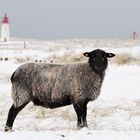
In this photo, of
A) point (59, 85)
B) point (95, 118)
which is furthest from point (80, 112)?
point (95, 118)

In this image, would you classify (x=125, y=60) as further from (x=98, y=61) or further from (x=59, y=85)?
(x=59, y=85)

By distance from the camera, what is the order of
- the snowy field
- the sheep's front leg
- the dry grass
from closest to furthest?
the snowy field, the sheep's front leg, the dry grass

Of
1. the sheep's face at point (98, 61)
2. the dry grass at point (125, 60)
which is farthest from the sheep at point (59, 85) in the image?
the dry grass at point (125, 60)

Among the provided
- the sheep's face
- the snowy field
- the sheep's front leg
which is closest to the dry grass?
the snowy field

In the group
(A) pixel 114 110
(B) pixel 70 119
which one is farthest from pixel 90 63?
(A) pixel 114 110

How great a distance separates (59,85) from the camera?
10156 millimetres

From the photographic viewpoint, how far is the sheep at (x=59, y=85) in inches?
397

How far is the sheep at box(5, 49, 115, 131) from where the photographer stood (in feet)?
33.1

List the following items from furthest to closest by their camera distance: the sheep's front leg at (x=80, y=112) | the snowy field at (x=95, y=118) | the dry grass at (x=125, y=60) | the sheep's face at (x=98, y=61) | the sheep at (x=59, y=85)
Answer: the dry grass at (x=125, y=60), the sheep's face at (x=98, y=61), the sheep at (x=59, y=85), the sheep's front leg at (x=80, y=112), the snowy field at (x=95, y=118)

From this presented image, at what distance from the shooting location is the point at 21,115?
43.5 feet

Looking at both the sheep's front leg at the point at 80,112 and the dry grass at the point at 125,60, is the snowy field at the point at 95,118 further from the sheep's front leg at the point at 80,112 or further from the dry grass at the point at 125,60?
the dry grass at the point at 125,60

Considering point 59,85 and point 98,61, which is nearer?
point 59,85

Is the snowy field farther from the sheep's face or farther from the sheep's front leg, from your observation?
the sheep's face

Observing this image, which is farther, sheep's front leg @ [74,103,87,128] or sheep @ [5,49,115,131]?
sheep @ [5,49,115,131]
